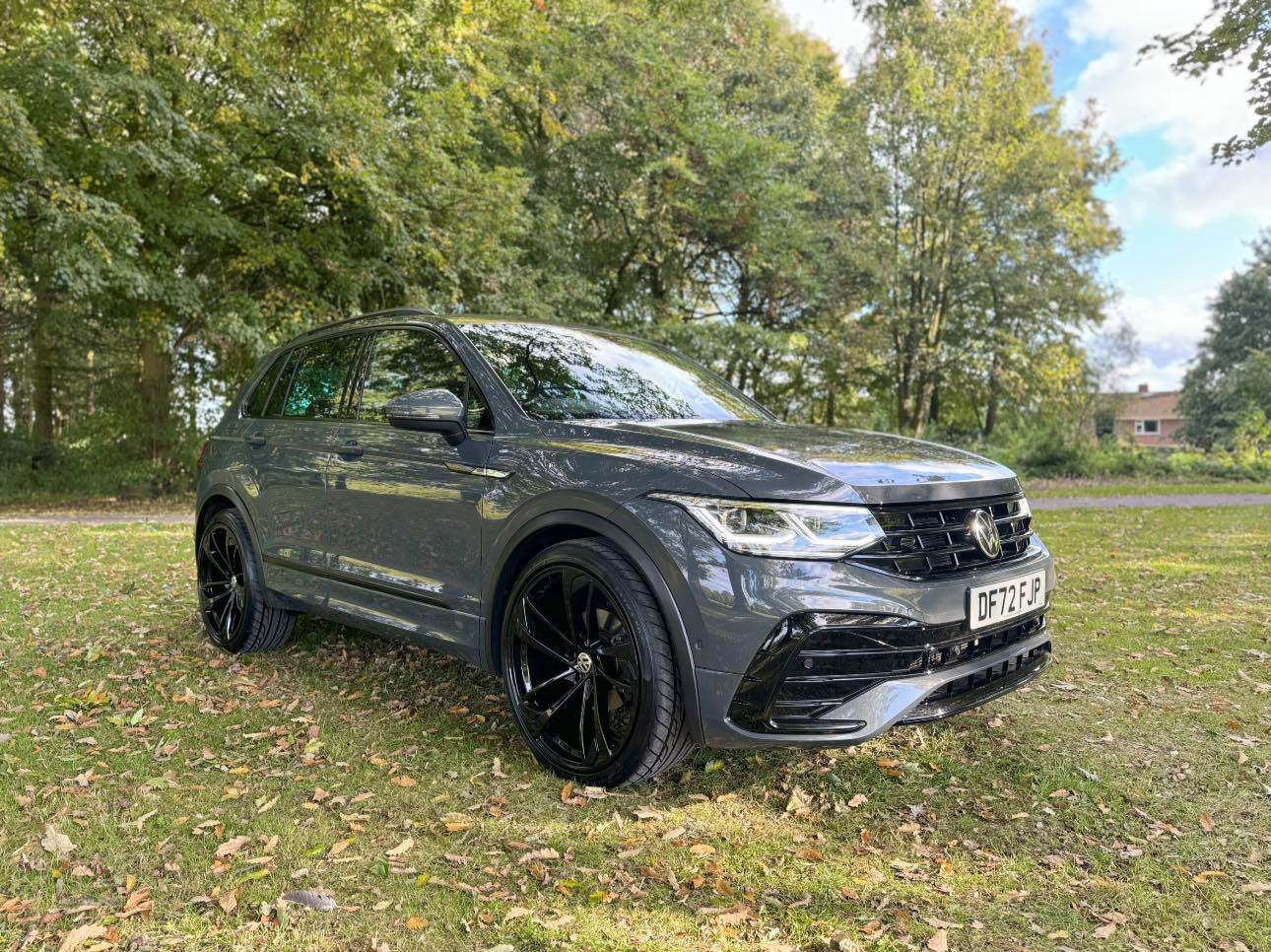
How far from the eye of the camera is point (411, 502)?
362 cm

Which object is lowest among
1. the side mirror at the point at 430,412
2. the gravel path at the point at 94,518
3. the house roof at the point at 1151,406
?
the gravel path at the point at 94,518

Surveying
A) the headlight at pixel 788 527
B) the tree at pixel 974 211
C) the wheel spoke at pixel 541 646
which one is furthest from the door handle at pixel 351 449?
the tree at pixel 974 211

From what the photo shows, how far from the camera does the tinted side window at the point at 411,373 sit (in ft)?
12.0

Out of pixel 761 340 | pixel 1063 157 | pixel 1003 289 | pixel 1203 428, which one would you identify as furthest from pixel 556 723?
pixel 1203 428

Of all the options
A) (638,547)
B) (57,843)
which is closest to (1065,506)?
(638,547)

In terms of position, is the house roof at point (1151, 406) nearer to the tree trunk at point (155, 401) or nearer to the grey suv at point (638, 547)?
the tree trunk at point (155, 401)

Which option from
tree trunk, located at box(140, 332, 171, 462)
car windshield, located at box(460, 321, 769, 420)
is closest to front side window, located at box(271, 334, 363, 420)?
car windshield, located at box(460, 321, 769, 420)

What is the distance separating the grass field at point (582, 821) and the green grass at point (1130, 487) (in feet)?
40.0

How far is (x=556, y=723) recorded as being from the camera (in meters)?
3.20

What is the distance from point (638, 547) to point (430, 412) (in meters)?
1.05

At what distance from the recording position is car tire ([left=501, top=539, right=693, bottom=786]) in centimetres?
279

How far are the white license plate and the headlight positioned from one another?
1.43 feet

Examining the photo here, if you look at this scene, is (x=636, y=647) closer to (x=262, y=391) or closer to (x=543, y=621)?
(x=543, y=621)

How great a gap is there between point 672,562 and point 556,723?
2.87ft
